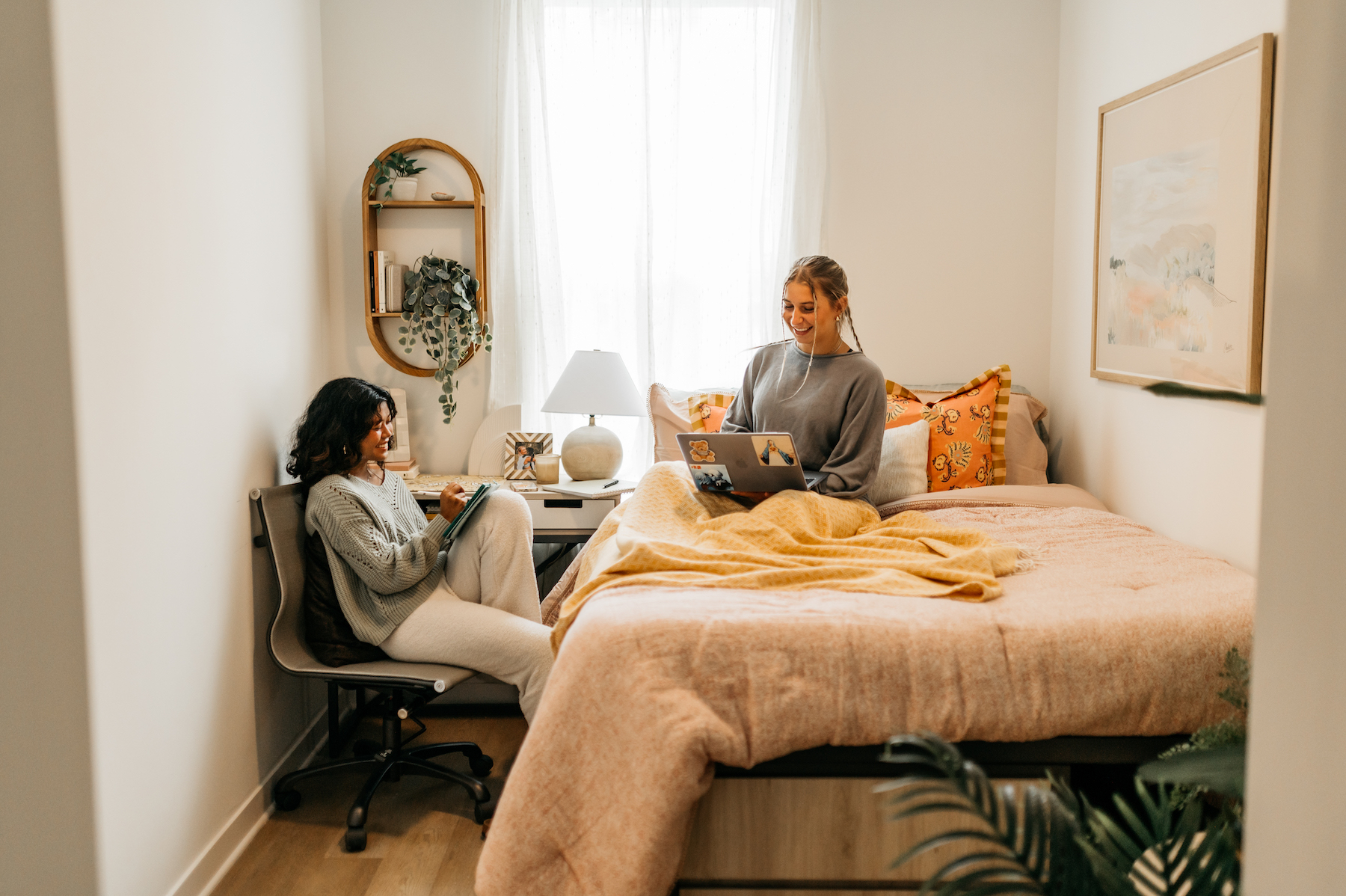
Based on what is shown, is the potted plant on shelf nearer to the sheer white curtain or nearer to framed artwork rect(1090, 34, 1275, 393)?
the sheer white curtain

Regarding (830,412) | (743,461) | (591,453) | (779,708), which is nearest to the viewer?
(779,708)

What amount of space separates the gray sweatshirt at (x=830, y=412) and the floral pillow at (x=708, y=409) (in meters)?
0.24

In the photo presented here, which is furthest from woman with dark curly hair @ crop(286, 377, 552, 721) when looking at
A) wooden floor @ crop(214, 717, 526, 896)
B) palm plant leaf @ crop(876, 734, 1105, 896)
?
palm plant leaf @ crop(876, 734, 1105, 896)

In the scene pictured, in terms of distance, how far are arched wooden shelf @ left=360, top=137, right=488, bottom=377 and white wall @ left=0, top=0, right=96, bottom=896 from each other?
67.3 inches

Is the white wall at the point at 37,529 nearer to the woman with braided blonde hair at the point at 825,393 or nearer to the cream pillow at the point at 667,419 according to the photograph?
the woman with braided blonde hair at the point at 825,393

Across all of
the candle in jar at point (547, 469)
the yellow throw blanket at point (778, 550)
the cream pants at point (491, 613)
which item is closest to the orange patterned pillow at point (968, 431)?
the yellow throw blanket at point (778, 550)

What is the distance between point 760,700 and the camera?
5.21 ft

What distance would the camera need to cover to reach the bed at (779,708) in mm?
1554

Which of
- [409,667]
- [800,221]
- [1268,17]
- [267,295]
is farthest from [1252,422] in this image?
[267,295]

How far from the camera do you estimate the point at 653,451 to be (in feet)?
11.4

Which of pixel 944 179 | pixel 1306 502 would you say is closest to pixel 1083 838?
pixel 1306 502

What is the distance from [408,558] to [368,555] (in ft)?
0.35

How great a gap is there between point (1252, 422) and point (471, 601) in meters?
2.03

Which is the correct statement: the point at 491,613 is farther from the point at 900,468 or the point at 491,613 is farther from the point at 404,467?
the point at 900,468
